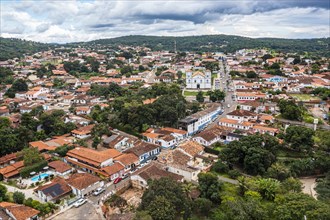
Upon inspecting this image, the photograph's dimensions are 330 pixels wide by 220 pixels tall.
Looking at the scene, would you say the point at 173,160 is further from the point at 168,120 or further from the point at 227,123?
the point at 227,123

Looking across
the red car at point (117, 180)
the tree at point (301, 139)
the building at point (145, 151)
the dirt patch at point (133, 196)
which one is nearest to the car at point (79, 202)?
the dirt patch at point (133, 196)

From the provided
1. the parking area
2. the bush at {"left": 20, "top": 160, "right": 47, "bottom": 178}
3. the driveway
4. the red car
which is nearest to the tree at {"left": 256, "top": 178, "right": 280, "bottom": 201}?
the red car

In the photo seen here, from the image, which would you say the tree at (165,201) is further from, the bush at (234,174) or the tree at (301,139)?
the tree at (301,139)

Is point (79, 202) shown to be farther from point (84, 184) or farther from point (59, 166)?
point (59, 166)

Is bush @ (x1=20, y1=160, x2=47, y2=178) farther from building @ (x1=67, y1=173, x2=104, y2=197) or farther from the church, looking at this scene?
the church

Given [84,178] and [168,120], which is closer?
[84,178]

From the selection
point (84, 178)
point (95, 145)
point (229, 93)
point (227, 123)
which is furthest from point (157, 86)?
point (84, 178)
